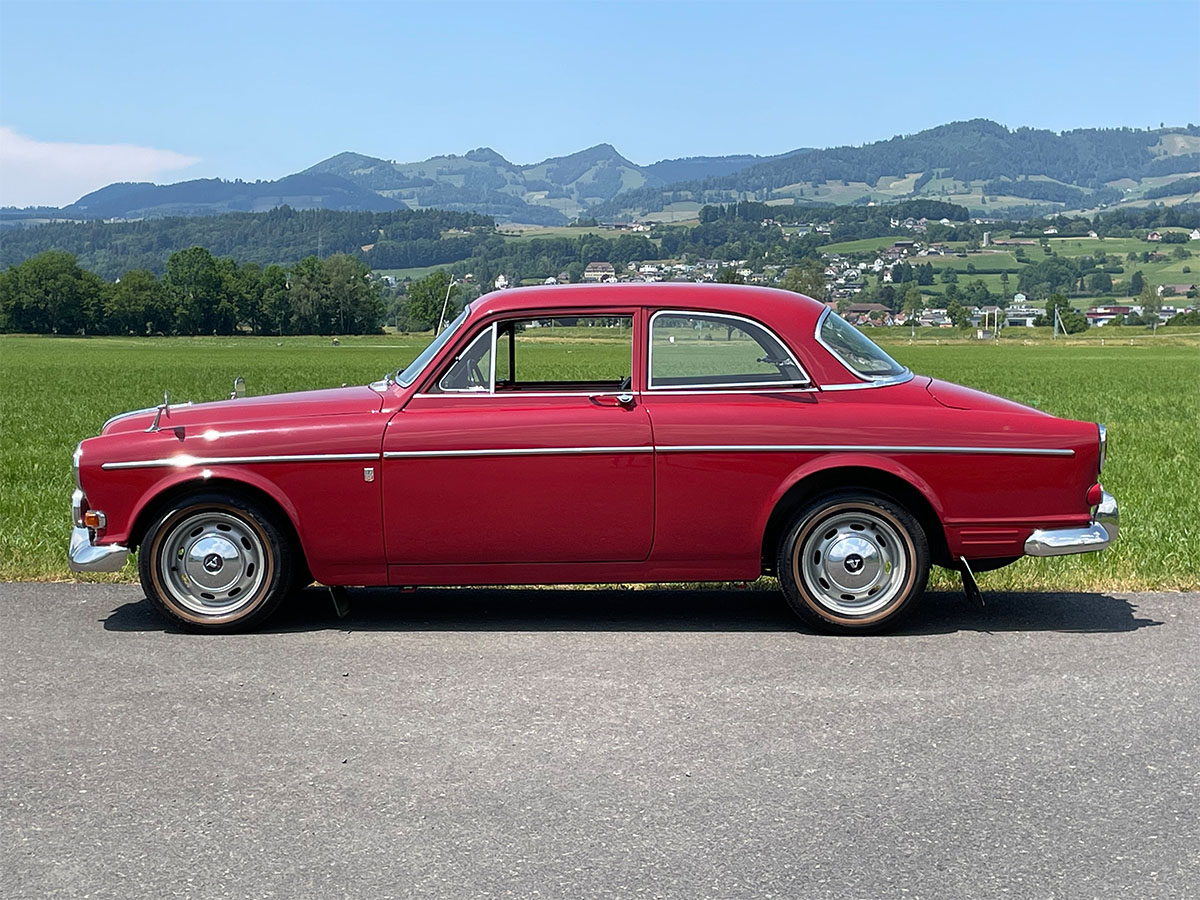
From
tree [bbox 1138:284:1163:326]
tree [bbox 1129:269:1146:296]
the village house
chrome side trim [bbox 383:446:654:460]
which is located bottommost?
tree [bbox 1138:284:1163:326]

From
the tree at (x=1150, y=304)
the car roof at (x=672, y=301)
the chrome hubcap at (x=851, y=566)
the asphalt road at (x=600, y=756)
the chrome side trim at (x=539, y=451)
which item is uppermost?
the car roof at (x=672, y=301)

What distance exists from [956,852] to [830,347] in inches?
129

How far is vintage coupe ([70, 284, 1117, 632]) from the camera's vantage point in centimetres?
633

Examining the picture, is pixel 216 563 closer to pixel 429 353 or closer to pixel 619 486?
pixel 429 353

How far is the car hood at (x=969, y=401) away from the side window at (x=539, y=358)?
1481 mm

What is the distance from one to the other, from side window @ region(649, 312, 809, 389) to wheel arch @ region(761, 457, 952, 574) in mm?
477

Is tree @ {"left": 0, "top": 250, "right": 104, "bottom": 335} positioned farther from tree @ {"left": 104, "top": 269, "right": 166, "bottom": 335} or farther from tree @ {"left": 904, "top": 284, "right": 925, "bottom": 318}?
tree @ {"left": 904, "top": 284, "right": 925, "bottom": 318}

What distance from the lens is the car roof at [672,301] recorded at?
21.8ft

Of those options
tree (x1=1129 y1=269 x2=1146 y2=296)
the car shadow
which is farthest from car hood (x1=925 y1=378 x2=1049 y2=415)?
tree (x1=1129 y1=269 x2=1146 y2=296)

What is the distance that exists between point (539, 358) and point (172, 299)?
132 meters

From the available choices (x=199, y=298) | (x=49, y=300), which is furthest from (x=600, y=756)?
(x=49, y=300)

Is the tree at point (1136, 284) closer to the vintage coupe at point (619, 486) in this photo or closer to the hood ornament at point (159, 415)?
the vintage coupe at point (619, 486)

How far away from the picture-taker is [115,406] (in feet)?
96.2

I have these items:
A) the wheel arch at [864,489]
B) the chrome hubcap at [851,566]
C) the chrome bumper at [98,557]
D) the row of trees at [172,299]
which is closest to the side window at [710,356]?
the wheel arch at [864,489]
